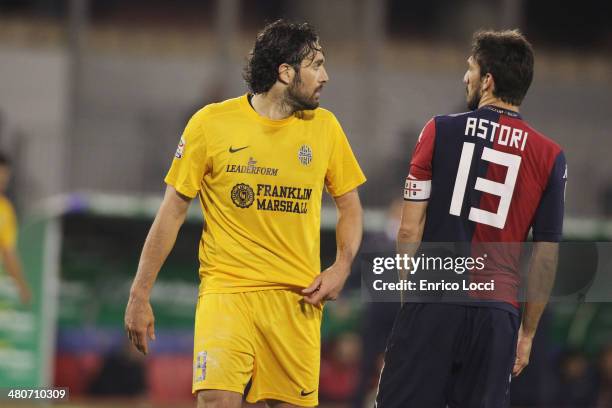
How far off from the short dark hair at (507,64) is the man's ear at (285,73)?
93 cm

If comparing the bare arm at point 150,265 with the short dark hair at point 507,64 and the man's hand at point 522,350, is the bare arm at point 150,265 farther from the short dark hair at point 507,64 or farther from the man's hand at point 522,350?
the man's hand at point 522,350

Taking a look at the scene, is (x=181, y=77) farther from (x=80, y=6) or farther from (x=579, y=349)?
(x=579, y=349)

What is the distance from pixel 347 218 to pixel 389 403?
1.03 meters

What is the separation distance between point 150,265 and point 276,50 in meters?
1.23

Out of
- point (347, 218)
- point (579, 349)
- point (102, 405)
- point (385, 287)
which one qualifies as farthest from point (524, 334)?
point (579, 349)

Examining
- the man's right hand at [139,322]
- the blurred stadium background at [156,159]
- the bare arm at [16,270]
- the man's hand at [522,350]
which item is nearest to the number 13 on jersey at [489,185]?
the man's hand at [522,350]

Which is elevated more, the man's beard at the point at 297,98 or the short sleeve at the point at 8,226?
the man's beard at the point at 297,98

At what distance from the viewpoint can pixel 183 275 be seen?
13070 millimetres

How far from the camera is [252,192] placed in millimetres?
5117

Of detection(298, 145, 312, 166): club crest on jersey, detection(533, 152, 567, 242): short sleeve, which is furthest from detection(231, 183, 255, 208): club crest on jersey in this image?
detection(533, 152, 567, 242): short sleeve

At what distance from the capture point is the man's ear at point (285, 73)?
17.1 feet

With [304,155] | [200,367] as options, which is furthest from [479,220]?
[200,367]

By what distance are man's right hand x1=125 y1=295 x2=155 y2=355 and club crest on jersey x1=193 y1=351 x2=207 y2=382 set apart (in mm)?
242

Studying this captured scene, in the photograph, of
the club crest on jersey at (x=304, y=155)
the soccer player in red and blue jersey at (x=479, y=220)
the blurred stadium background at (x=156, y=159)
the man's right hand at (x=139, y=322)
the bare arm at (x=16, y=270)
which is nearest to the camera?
the soccer player in red and blue jersey at (x=479, y=220)
